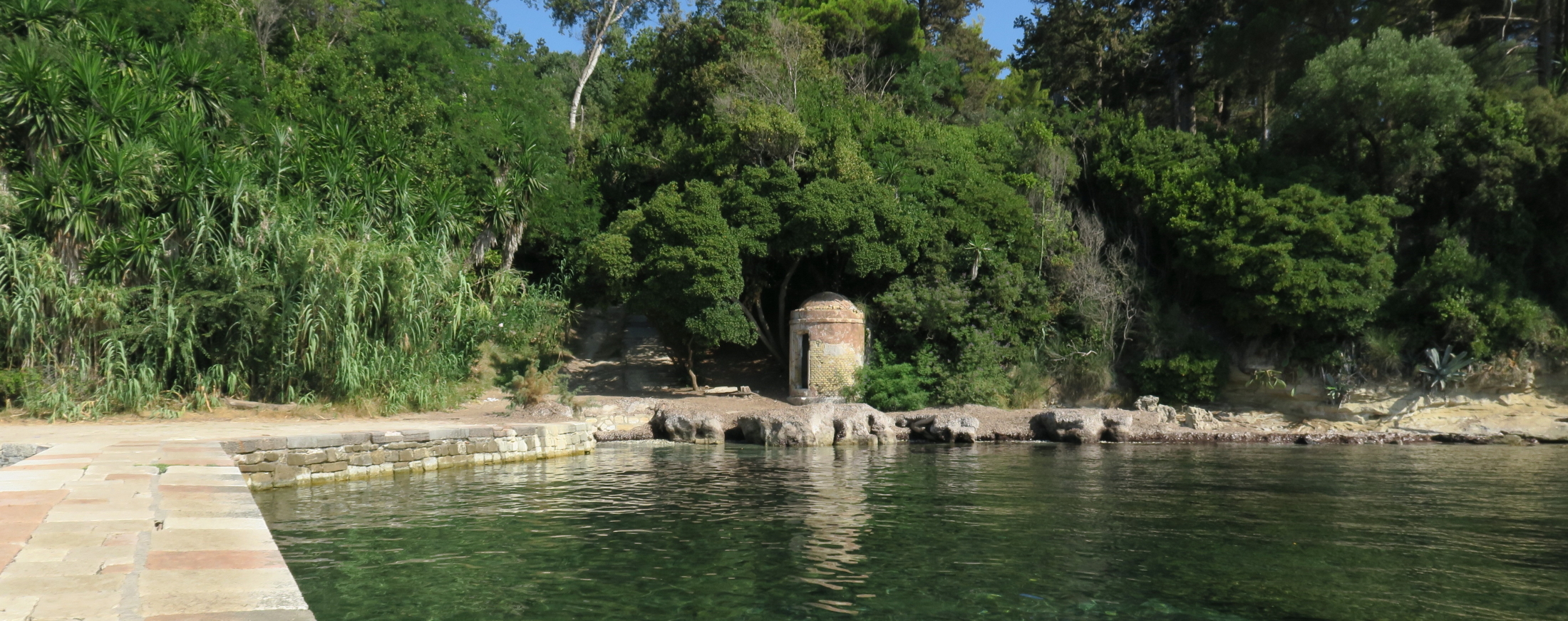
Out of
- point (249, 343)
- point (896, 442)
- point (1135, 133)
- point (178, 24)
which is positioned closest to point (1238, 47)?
point (1135, 133)

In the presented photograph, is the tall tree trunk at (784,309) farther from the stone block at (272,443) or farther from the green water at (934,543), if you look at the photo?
the stone block at (272,443)

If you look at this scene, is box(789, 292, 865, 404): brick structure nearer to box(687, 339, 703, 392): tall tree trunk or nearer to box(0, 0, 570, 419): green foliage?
box(687, 339, 703, 392): tall tree trunk

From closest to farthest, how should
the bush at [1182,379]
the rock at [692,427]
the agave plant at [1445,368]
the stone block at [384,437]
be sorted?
the stone block at [384,437], the rock at [692,427], the agave plant at [1445,368], the bush at [1182,379]

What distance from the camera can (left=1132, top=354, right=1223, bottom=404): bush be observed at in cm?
2152

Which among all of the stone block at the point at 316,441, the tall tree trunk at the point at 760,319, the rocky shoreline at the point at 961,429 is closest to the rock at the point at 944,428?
the rocky shoreline at the point at 961,429

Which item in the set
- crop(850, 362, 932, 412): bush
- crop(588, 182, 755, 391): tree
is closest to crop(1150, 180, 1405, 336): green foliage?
Answer: crop(850, 362, 932, 412): bush

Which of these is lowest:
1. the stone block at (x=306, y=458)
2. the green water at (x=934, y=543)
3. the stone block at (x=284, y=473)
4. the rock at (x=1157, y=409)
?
the green water at (x=934, y=543)

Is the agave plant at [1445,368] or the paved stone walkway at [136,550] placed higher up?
the agave plant at [1445,368]

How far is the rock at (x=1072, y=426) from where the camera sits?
17797 millimetres

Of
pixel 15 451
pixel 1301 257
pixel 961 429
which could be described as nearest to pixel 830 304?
pixel 961 429

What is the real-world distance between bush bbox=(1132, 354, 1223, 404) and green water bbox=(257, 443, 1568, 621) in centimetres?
818

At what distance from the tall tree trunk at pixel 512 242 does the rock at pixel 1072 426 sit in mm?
14466

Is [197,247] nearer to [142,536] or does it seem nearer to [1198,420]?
[142,536]

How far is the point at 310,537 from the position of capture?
796 centimetres
